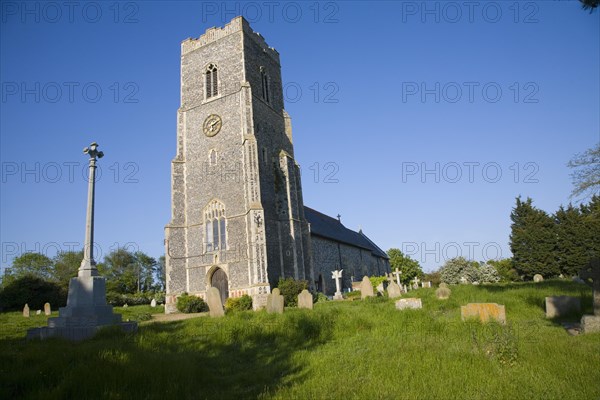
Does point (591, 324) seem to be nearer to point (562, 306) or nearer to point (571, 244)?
point (562, 306)

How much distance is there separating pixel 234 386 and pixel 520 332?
5.93 m

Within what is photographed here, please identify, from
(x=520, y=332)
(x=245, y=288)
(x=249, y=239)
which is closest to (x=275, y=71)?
(x=249, y=239)

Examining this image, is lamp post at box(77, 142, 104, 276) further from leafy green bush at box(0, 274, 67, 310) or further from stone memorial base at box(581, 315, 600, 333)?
leafy green bush at box(0, 274, 67, 310)

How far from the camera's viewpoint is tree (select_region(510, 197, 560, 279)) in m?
34.9

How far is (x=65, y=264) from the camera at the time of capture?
5631cm

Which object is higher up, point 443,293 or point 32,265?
point 32,265

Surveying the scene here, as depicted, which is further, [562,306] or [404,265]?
[404,265]

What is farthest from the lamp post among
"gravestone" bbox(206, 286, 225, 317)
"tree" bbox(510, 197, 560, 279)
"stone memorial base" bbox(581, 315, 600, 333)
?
"tree" bbox(510, 197, 560, 279)

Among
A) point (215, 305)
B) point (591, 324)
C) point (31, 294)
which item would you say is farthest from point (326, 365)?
point (31, 294)

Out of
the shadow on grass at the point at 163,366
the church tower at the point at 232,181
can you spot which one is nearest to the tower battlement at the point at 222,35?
the church tower at the point at 232,181

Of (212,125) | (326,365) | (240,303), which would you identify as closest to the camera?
(326,365)

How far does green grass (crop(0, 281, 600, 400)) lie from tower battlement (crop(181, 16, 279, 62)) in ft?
67.4

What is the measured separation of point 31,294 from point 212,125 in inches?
701

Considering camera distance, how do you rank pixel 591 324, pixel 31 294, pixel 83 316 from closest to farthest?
pixel 591 324, pixel 83 316, pixel 31 294
